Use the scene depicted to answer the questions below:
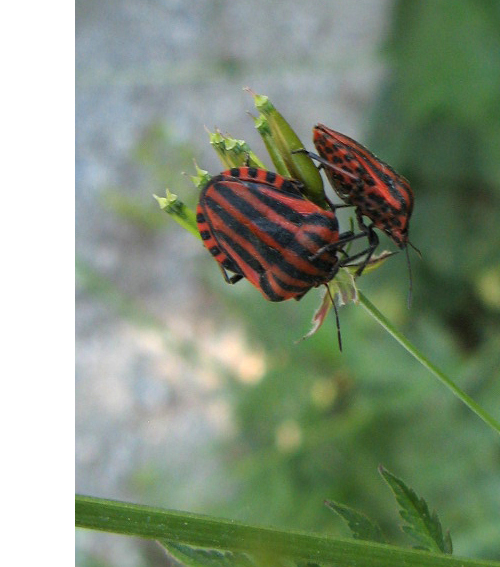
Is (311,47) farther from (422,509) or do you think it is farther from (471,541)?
(422,509)

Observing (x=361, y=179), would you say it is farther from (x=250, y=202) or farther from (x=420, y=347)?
(x=420, y=347)

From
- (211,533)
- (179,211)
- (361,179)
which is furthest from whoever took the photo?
(361,179)

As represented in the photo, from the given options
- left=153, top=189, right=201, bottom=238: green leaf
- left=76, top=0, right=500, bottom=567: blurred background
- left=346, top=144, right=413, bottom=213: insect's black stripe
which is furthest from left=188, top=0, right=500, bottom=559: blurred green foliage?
left=153, top=189, right=201, bottom=238: green leaf

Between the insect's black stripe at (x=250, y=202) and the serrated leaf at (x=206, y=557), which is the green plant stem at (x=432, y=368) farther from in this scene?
the serrated leaf at (x=206, y=557)

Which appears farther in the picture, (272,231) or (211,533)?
(272,231)

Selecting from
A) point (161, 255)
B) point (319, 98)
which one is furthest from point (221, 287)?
point (319, 98)

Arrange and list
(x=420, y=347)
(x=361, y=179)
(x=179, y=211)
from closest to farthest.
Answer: (x=179, y=211), (x=361, y=179), (x=420, y=347)

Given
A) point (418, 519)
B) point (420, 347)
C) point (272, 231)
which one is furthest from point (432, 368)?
point (420, 347)

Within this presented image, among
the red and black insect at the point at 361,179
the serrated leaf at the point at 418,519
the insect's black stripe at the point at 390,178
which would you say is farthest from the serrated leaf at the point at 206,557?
the insect's black stripe at the point at 390,178
